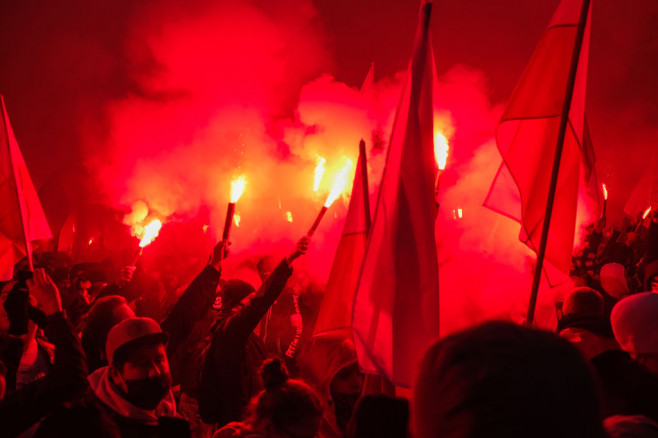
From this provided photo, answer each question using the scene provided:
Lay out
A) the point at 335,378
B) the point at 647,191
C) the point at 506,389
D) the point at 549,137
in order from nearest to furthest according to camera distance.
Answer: the point at 506,389, the point at 335,378, the point at 549,137, the point at 647,191

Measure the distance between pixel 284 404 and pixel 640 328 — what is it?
1667 mm

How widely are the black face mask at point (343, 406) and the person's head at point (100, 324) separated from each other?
1487mm

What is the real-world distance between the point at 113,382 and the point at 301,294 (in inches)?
188

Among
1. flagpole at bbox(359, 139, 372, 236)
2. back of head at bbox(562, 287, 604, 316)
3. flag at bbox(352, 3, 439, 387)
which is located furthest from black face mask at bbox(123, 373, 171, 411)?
back of head at bbox(562, 287, 604, 316)

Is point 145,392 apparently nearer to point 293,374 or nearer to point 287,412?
point 287,412

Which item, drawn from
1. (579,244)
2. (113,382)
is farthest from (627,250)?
(113,382)

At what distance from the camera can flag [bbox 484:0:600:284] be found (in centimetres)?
381

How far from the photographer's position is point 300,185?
11500 millimetres

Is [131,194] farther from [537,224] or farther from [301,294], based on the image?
[537,224]

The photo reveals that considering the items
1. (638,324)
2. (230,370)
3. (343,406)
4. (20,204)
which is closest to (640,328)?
(638,324)

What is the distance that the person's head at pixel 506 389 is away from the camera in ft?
3.46

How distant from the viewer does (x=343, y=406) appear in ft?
11.6

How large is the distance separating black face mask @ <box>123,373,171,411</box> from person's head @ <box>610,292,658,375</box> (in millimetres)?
2250

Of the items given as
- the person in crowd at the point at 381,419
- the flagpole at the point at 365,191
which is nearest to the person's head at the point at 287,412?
the person in crowd at the point at 381,419
